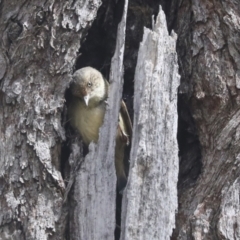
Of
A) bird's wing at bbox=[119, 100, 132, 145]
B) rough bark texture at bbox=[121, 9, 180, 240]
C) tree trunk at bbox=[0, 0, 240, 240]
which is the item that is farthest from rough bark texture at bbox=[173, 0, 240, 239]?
bird's wing at bbox=[119, 100, 132, 145]

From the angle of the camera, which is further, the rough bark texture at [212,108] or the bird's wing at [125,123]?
the bird's wing at [125,123]

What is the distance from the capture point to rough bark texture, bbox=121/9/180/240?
145 inches

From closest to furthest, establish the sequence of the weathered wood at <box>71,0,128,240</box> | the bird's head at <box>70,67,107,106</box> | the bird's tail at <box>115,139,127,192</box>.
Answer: the weathered wood at <box>71,0,128,240</box> < the bird's head at <box>70,67,107,106</box> < the bird's tail at <box>115,139,127,192</box>

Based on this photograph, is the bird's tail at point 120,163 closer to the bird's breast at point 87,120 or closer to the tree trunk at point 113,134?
the bird's breast at point 87,120

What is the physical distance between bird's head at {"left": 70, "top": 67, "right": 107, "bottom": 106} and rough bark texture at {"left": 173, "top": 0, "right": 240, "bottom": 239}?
0.57m

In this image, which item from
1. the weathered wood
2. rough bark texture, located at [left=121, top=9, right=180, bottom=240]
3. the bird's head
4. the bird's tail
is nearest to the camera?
rough bark texture, located at [left=121, top=9, right=180, bottom=240]

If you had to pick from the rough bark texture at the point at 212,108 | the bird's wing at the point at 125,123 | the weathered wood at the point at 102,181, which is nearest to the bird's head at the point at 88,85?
the bird's wing at the point at 125,123

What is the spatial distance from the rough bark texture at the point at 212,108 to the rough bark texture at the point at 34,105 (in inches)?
24.3

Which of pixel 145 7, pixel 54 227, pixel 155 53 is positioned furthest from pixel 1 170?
pixel 145 7

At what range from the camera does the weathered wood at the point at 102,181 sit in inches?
153

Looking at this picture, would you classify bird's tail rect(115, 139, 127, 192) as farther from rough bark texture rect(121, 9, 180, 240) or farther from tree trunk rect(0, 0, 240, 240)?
rough bark texture rect(121, 9, 180, 240)

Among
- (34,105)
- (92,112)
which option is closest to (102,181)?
(34,105)

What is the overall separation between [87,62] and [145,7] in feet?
1.69

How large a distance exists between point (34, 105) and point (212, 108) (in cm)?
100
